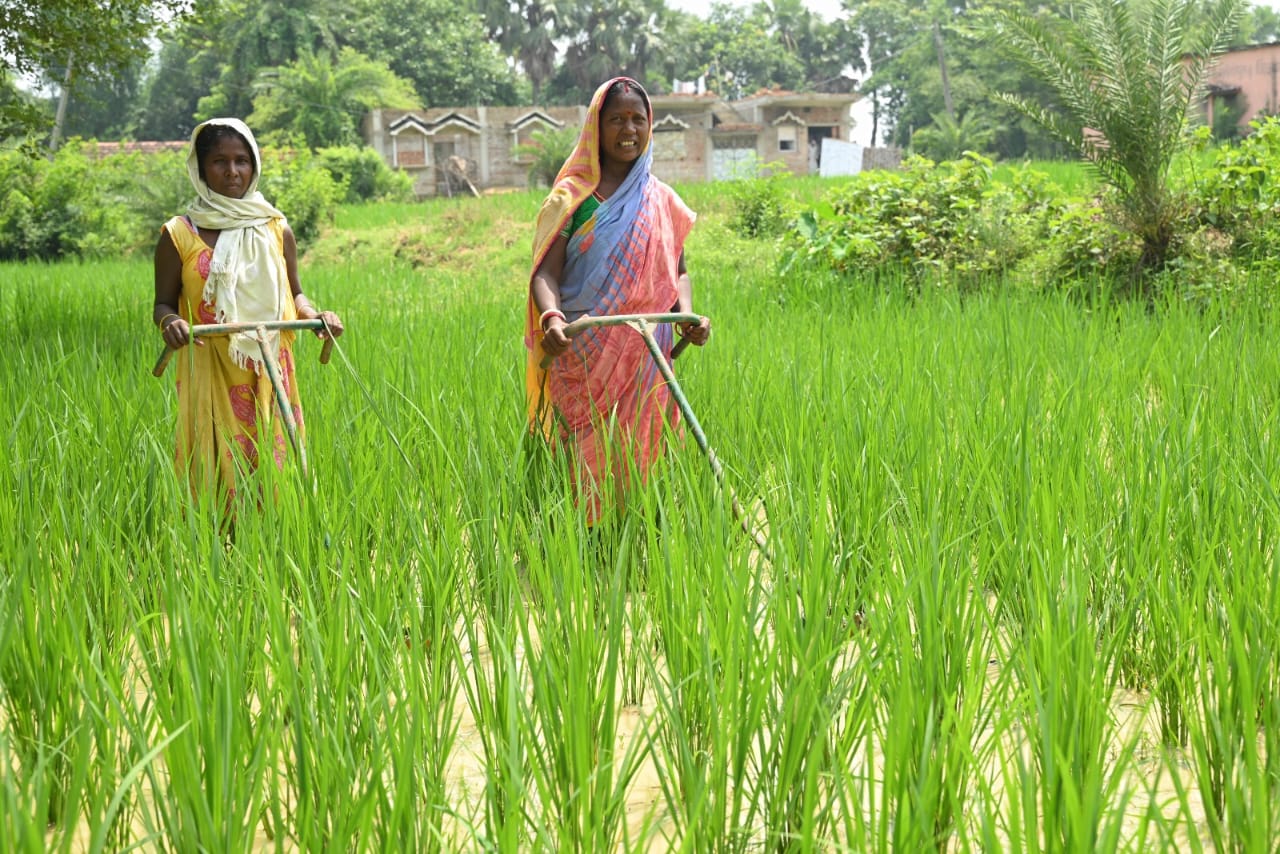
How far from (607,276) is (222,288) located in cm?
99

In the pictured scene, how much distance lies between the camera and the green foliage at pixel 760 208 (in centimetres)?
1197

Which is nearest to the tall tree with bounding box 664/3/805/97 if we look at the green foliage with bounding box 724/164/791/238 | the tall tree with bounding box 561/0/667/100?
the tall tree with bounding box 561/0/667/100

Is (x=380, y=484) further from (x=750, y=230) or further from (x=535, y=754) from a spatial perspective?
(x=750, y=230)

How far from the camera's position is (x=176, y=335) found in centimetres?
279

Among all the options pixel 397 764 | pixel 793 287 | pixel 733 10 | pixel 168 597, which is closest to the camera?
pixel 397 764

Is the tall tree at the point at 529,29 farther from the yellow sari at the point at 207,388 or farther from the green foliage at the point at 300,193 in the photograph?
the yellow sari at the point at 207,388

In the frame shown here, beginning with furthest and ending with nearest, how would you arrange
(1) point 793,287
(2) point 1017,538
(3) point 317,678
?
(1) point 793,287 < (2) point 1017,538 < (3) point 317,678

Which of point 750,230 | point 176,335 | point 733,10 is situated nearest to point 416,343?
point 176,335

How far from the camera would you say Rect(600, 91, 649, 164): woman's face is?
2.83m

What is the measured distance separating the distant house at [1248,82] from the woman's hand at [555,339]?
82.2ft

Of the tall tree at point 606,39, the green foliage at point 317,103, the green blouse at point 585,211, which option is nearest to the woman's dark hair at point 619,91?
the green blouse at point 585,211

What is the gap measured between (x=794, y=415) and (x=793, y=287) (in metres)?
4.27

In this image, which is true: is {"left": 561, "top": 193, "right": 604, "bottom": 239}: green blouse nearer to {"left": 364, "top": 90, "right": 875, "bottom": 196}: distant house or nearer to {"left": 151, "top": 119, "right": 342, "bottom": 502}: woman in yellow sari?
{"left": 151, "top": 119, "right": 342, "bottom": 502}: woman in yellow sari

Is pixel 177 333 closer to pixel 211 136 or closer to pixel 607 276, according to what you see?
pixel 211 136
